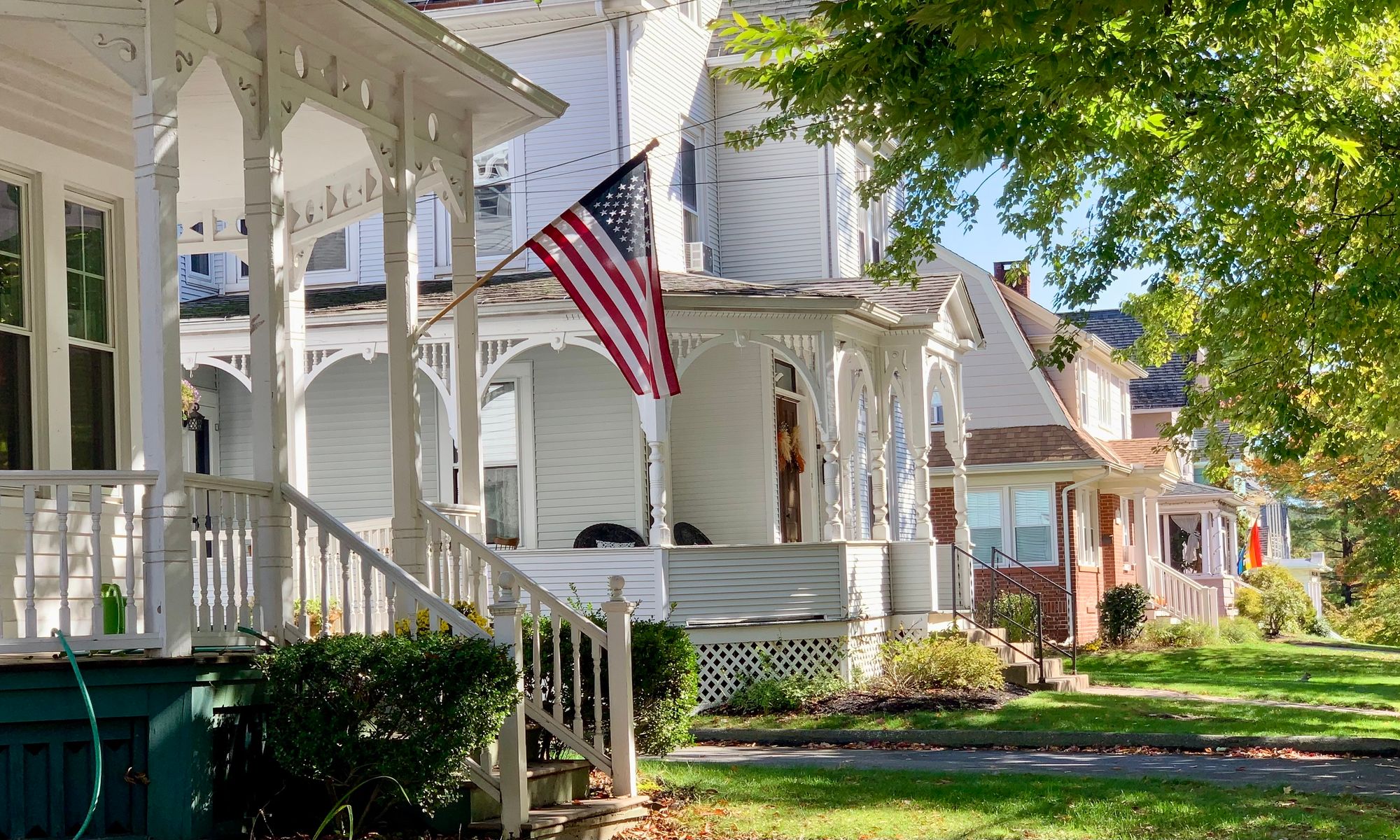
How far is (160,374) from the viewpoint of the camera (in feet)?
27.5

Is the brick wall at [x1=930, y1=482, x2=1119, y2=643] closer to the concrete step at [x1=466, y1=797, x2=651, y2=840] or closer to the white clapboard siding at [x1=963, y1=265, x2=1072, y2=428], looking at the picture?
the white clapboard siding at [x1=963, y1=265, x2=1072, y2=428]

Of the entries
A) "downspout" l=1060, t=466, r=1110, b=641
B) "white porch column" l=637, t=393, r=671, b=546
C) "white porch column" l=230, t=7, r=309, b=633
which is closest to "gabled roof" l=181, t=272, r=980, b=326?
"white porch column" l=637, t=393, r=671, b=546

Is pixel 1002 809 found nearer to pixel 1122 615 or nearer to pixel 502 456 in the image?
pixel 502 456

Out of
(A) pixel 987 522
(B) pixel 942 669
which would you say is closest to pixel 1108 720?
(B) pixel 942 669

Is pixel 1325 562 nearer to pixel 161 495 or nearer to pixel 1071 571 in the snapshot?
pixel 1071 571

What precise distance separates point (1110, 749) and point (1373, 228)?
18.4 feet

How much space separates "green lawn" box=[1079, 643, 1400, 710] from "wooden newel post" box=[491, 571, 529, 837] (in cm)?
1441

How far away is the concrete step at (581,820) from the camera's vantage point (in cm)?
948

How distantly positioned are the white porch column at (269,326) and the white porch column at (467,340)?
243cm

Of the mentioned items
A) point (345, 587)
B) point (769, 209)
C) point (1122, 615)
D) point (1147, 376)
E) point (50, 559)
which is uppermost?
point (769, 209)

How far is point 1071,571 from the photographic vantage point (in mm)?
29938

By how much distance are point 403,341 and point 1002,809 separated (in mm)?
5494

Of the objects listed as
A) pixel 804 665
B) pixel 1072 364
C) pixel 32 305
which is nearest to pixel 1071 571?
pixel 1072 364

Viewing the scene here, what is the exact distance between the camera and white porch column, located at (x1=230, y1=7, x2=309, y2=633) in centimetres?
956
